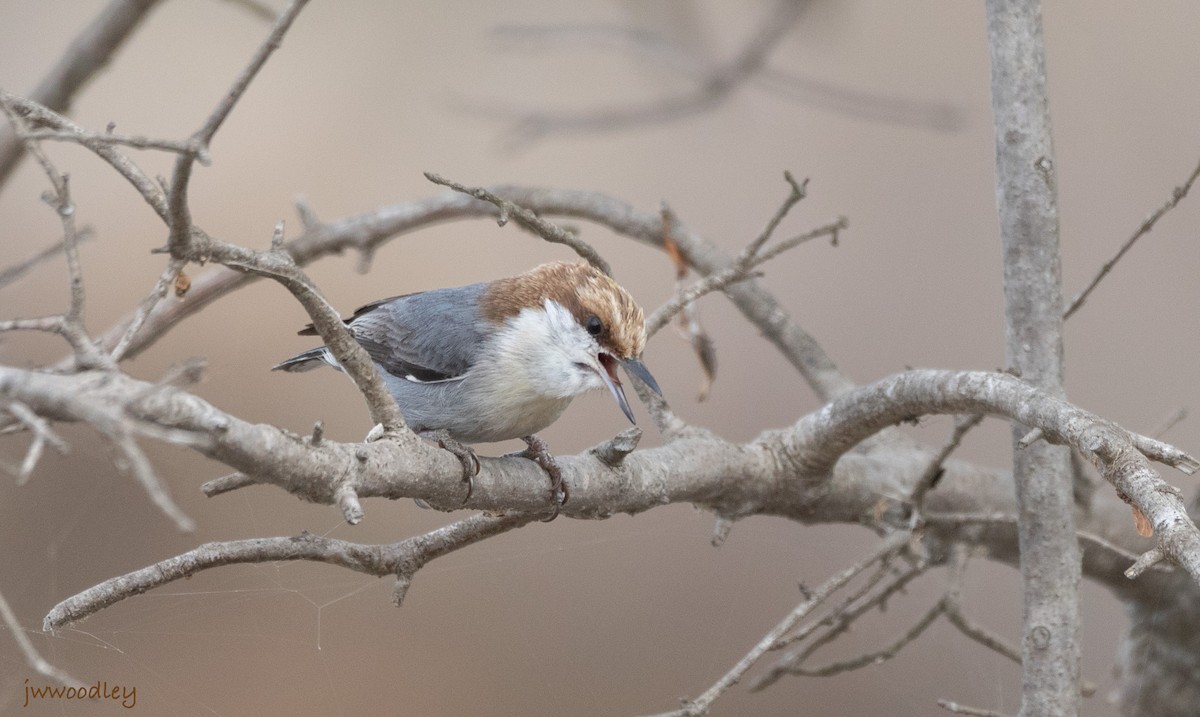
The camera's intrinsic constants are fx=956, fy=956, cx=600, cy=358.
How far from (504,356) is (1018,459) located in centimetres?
89

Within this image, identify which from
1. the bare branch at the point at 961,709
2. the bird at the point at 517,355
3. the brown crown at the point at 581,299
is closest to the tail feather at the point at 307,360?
the bird at the point at 517,355

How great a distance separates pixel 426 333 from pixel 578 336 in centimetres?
33

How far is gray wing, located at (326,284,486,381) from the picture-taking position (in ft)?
5.84

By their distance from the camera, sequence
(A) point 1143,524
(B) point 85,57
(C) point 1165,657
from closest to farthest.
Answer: (A) point 1143,524 → (B) point 85,57 → (C) point 1165,657

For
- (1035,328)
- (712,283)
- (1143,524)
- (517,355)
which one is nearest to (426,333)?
(517,355)

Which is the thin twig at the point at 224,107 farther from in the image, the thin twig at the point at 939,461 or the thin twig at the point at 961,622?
the thin twig at the point at 961,622

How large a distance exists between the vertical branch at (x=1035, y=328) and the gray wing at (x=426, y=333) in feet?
3.16

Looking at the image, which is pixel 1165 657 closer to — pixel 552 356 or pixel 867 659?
pixel 867 659

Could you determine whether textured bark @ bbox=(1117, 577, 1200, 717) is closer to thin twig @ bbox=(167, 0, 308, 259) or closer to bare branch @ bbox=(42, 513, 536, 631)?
bare branch @ bbox=(42, 513, 536, 631)

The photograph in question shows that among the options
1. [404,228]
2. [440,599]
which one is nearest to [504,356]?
[404,228]

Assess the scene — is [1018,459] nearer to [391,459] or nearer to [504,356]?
[504,356]

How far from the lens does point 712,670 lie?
258 cm

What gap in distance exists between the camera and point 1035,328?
1.61 metres

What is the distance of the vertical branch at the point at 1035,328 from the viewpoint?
1.50m
